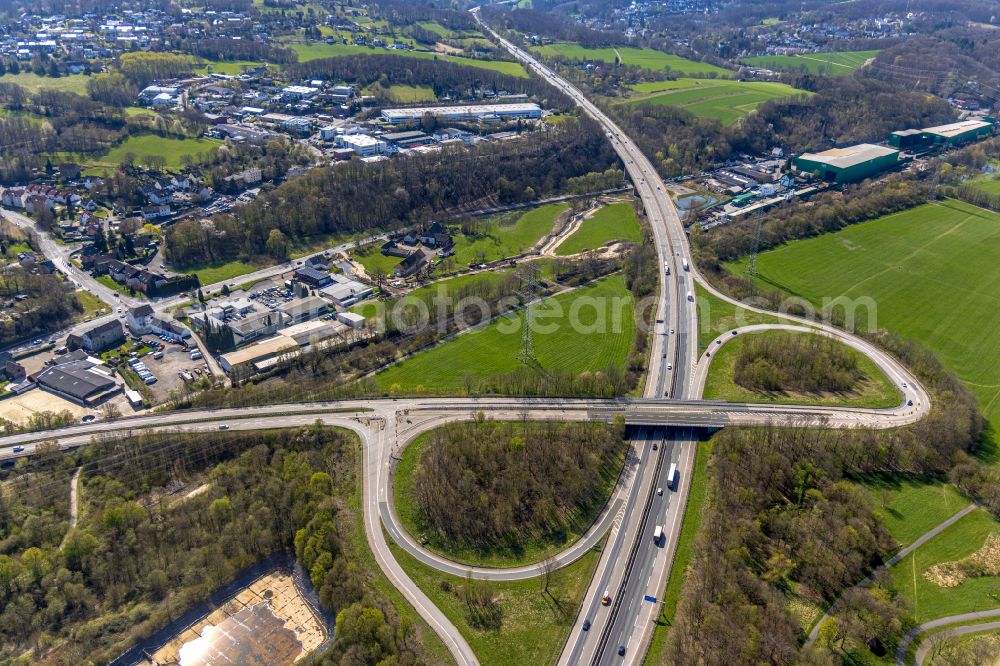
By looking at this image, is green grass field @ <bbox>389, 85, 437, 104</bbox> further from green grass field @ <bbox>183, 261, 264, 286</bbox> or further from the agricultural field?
green grass field @ <bbox>183, 261, 264, 286</bbox>

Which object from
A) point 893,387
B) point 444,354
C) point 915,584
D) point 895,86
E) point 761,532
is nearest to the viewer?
point 915,584

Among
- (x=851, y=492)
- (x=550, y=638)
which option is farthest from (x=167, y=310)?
(x=851, y=492)

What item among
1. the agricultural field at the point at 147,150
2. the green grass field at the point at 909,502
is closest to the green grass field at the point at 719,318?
the green grass field at the point at 909,502

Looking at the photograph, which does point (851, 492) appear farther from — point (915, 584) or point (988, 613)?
point (988, 613)

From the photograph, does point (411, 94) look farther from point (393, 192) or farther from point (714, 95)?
point (714, 95)

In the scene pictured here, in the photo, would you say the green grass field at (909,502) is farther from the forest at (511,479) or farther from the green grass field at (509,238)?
the green grass field at (509,238)

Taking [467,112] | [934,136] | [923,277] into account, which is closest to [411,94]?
[467,112]
